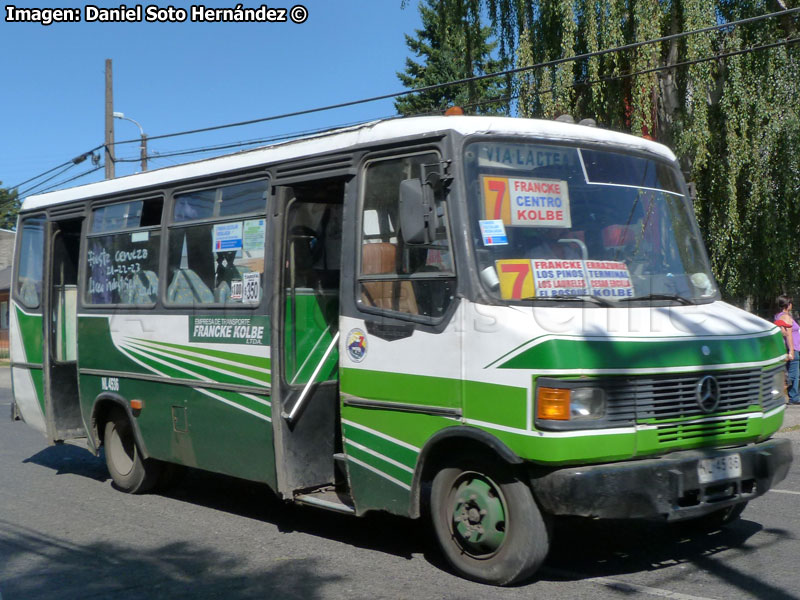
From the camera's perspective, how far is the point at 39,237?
1012 centimetres

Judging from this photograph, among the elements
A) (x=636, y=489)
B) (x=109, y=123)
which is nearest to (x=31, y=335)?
(x=636, y=489)

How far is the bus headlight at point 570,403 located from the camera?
502 centimetres

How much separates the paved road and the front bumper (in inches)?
19.5

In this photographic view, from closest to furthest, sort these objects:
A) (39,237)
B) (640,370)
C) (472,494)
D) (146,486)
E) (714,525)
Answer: (640,370), (472,494), (714,525), (146,486), (39,237)

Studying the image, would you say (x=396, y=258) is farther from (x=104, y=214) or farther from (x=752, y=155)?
(x=752, y=155)

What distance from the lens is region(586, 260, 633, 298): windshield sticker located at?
5.67 meters

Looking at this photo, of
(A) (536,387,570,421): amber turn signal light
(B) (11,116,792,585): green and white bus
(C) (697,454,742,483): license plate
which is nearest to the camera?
(A) (536,387,570,421): amber turn signal light

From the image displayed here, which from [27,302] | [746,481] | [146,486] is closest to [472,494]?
[746,481]

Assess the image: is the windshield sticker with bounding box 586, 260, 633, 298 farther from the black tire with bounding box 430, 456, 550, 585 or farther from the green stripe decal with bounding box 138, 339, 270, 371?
the green stripe decal with bounding box 138, 339, 270, 371

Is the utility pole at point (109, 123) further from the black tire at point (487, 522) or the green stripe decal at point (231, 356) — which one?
the black tire at point (487, 522)

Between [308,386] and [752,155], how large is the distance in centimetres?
1138

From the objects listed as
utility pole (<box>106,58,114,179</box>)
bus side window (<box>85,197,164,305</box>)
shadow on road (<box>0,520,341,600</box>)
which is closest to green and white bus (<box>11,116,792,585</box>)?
bus side window (<box>85,197,164,305</box>)

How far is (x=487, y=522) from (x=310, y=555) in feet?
5.07

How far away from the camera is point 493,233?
5.56 meters
